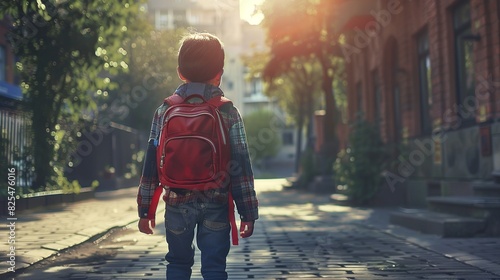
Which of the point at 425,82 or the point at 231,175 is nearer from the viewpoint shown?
the point at 231,175

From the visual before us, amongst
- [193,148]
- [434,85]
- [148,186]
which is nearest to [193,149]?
[193,148]

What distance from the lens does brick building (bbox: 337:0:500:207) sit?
35.6 ft

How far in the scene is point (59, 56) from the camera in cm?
1487

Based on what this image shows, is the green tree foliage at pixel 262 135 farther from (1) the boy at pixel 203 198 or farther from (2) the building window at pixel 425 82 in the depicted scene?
(1) the boy at pixel 203 198

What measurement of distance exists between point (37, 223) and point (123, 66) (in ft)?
Answer: 21.2

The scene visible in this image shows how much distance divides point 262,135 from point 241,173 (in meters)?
78.6

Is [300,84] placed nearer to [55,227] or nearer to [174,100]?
[55,227]

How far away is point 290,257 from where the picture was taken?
6754mm

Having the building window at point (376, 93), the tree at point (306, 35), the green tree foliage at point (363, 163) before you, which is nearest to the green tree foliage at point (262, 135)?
the tree at point (306, 35)

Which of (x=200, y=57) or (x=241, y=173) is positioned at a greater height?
(x=200, y=57)

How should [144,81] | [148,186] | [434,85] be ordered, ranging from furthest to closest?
[144,81], [434,85], [148,186]

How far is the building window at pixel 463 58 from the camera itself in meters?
12.1

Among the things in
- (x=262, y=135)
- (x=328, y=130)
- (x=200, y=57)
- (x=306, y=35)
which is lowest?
(x=200, y=57)

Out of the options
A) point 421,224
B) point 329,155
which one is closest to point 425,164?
point 421,224
